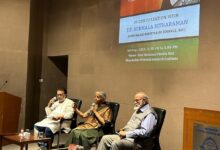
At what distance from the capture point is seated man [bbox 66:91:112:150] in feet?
15.8

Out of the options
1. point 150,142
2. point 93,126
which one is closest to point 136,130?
point 150,142

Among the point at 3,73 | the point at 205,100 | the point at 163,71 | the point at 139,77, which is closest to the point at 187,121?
the point at 205,100

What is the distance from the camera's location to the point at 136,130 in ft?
13.6

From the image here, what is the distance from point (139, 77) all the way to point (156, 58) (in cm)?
48

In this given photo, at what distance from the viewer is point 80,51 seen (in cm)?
702

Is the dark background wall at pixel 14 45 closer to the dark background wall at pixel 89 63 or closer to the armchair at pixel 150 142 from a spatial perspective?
the dark background wall at pixel 89 63

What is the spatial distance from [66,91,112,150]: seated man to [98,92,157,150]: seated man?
1.21 feet

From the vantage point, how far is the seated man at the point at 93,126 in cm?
482

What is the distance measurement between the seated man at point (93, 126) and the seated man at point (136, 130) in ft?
1.21

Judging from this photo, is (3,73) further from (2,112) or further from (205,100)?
(205,100)

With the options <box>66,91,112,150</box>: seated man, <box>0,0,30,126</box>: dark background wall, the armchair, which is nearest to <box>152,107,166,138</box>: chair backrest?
the armchair

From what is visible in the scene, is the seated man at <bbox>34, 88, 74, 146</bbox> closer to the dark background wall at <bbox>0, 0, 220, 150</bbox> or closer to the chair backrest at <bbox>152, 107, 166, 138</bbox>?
the dark background wall at <bbox>0, 0, 220, 150</bbox>

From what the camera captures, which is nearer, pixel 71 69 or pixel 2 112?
pixel 2 112

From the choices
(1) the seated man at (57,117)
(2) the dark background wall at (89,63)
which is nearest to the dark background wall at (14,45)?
(2) the dark background wall at (89,63)
